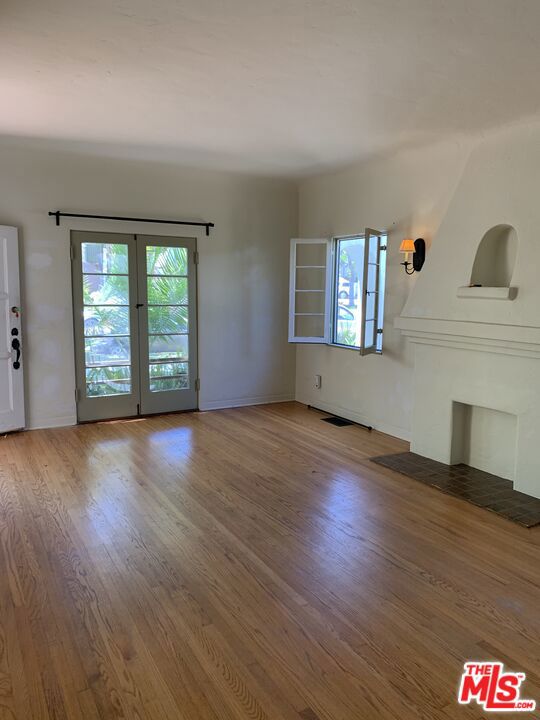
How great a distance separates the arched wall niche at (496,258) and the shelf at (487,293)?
117mm

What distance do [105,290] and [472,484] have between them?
3.98 m

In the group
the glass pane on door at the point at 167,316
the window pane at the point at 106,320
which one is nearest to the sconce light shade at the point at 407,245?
the glass pane on door at the point at 167,316

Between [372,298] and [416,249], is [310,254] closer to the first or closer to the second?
[372,298]

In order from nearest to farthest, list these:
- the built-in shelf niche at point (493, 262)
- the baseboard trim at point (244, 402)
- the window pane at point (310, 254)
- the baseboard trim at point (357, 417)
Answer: the built-in shelf niche at point (493, 262)
the baseboard trim at point (357, 417)
the window pane at point (310, 254)
the baseboard trim at point (244, 402)

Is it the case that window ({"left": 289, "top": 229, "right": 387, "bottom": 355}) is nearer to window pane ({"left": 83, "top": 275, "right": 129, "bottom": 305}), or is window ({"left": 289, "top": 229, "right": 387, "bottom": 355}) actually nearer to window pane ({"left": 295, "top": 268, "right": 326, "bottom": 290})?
window pane ({"left": 295, "top": 268, "right": 326, "bottom": 290})

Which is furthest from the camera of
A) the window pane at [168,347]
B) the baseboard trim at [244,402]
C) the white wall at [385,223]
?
the baseboard trim at [244,402]

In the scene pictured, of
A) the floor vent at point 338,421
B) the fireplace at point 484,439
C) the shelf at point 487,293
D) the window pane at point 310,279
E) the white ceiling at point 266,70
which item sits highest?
the white ceiling at point 266,70

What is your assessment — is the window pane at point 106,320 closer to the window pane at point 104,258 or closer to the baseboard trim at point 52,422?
the window pane at point 104,258

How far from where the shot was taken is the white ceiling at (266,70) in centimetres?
249

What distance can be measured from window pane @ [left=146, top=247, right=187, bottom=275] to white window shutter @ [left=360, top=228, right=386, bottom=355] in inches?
82.4

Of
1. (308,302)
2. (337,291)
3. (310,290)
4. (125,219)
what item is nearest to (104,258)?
(125,219)

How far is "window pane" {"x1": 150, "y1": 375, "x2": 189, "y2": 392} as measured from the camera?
20.2ft

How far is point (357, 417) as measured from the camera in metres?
5.96

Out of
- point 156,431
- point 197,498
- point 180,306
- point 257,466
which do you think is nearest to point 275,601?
point 197,498
